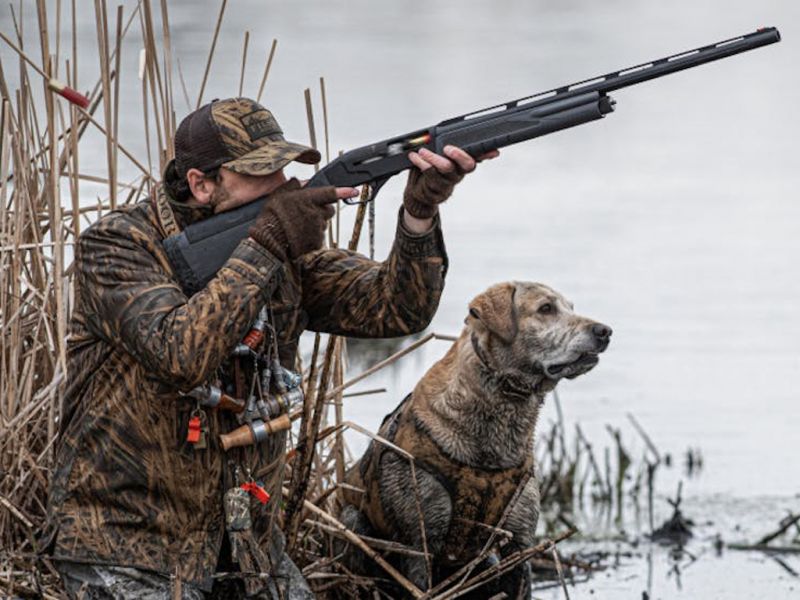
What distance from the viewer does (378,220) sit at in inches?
540

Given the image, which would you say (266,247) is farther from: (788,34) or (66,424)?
(788,34)

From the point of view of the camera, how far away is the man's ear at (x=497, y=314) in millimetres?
6230

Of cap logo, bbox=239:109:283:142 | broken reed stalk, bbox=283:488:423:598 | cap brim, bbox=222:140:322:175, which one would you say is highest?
cap logo, bbox=239:109:283:142

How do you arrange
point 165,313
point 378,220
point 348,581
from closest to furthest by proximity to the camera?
point 165,313
point 348,581
point 378,220

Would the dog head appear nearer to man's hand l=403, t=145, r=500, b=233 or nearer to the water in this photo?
the water

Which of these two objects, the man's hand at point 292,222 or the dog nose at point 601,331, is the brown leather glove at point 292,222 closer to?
the man's hand at point 292,222

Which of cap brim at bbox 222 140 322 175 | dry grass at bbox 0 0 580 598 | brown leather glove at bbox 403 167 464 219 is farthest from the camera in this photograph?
dry grass at bbox 0 0 580 598

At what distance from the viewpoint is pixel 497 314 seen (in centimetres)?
624

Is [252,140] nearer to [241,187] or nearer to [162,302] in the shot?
[241,187]

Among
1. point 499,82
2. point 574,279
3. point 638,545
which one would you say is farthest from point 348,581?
point 499,82

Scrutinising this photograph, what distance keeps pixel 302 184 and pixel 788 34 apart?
64.2 ft

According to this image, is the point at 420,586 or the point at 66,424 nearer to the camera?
the point at 66,424

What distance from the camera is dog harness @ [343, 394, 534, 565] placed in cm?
595

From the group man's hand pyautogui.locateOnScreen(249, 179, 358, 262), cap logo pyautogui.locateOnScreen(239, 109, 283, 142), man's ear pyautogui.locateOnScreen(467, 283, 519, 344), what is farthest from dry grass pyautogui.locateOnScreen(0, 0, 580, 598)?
man's hand pyautogui.locateOnScreen(249, 179, 358, 262)
